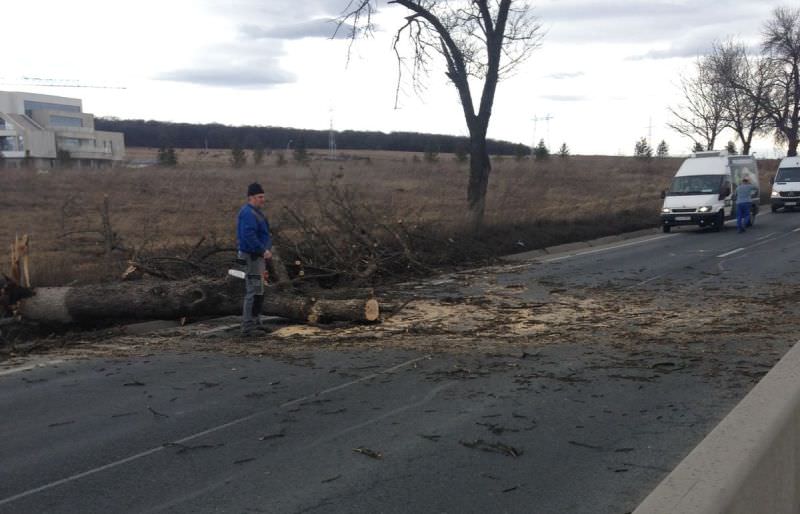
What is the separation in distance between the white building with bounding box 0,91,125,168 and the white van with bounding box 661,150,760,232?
72.7 metres

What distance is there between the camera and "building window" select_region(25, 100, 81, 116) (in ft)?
363

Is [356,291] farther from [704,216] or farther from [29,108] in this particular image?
[29,108]

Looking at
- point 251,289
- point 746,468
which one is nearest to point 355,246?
point 251,289

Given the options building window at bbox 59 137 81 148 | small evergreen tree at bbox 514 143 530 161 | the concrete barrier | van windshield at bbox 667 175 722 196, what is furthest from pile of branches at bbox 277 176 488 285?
building window at bbox 59 137 81 148

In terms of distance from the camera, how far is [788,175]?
35.1m

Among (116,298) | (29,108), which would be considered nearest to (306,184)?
(116,298)

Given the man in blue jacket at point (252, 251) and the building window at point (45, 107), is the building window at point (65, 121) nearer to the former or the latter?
the building window at point (45, 107)

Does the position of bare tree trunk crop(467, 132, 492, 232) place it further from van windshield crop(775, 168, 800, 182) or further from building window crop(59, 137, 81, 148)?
building window crop(59, 137, 81, 148)

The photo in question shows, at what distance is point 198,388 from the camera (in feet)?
22.9

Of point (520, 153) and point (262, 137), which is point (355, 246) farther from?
point (262, 137)

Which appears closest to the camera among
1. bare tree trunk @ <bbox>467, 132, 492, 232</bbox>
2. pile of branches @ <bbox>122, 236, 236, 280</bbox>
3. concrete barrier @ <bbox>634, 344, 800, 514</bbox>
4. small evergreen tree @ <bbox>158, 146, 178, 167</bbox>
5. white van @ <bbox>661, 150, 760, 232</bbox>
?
concrete barrier @ <bbox>634, 344, 800, 514</bbox>

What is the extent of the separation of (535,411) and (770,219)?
2794 cm

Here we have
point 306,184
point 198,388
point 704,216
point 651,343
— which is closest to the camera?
point 198,388

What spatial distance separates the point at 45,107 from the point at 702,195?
11285cm
